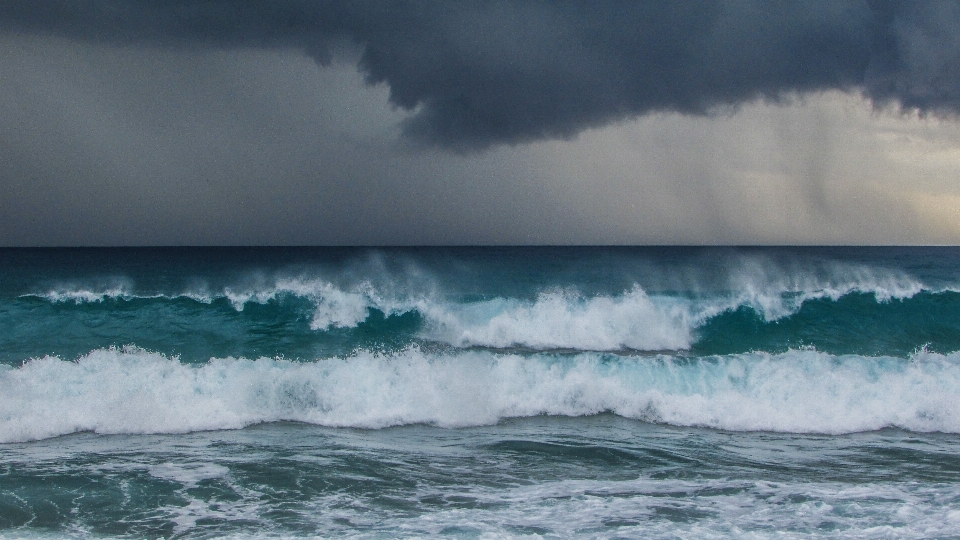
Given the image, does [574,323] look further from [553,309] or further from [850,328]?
[850,328]

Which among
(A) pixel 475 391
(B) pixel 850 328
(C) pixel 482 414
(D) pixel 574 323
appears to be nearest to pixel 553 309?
(D) pixel 574 323

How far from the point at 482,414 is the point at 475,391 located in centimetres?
83

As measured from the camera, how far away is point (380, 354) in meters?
15.3

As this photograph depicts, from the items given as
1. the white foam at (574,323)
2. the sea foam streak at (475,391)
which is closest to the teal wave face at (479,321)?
the white foam at (574,323)

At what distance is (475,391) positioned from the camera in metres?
14.1

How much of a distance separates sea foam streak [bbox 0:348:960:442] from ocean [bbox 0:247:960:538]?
0.15 ft

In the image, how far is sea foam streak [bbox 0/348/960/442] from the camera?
1284cm

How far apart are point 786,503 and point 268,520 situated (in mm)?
5958

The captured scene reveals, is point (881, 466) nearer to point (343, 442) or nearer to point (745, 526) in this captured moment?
point (745, 526)

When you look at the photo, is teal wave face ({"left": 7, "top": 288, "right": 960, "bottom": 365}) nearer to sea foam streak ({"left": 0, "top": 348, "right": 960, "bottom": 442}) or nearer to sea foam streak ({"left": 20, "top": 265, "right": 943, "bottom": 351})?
sea foam streak ({"left": 20, "top": 265, "right": 943, "bottom": 351})

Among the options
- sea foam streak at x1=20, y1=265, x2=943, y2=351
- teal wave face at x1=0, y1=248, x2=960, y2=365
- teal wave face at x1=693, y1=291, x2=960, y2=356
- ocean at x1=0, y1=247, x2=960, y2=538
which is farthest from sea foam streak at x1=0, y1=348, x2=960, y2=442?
sea foam streak at x1=20, y1=265, x2=943, y2=351

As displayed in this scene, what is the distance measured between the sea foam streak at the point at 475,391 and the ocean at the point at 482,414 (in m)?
0.05

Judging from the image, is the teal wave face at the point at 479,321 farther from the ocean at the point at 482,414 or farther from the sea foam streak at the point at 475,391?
the sea foam streak at the point at 475,391

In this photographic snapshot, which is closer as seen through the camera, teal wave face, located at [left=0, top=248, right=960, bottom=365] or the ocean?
the ocean
